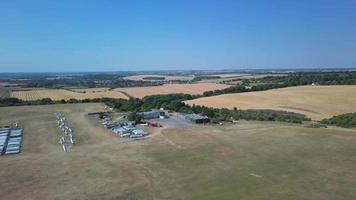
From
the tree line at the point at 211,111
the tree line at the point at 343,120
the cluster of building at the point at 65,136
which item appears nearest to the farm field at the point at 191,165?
the cluster of building at the point at 65,136

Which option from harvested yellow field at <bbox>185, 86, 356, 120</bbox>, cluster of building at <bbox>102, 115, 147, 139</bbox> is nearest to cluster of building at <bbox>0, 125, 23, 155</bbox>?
cluster of building at <bbox>102, 115, 147, 139</bbox>

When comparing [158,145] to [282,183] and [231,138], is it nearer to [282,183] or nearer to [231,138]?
[231,138]

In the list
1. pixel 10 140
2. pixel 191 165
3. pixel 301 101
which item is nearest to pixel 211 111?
pixel 301 101

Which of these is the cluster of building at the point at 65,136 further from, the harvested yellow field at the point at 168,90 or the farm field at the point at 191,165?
the harvested yellow field at the point at 168,90

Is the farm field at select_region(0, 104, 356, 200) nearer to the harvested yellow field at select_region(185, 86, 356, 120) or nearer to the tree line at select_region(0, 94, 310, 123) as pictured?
the tree line at select_region(0, 94, 310, 123)

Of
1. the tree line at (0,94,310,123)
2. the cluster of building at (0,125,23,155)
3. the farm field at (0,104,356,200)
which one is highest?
the tree line at (0,94,310,123)
